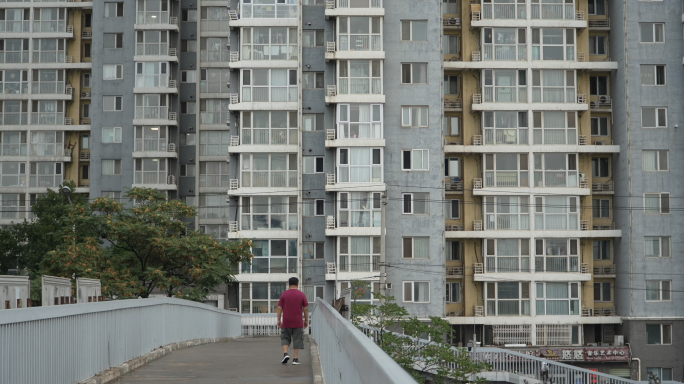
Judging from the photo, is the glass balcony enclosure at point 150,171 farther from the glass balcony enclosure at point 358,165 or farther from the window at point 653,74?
the window at point 653,74

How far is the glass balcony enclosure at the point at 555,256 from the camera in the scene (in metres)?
64.6

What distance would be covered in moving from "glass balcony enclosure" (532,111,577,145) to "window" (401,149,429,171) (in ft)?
27.2

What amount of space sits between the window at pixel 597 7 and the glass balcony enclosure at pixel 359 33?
53.6ft

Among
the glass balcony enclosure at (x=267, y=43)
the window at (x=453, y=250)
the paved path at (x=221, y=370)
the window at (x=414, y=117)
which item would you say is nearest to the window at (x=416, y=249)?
the window at (x=453, y=250)

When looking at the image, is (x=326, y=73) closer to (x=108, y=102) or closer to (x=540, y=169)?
(x=540, y=169)

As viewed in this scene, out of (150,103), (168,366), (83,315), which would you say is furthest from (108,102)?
(83,315)

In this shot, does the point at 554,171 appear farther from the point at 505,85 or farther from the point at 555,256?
the point at 505,85

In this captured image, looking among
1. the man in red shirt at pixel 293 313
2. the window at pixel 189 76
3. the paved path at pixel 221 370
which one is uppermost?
the window at pixel 189 76

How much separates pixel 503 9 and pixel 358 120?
13.1 m

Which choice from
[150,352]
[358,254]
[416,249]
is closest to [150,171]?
[358,254]

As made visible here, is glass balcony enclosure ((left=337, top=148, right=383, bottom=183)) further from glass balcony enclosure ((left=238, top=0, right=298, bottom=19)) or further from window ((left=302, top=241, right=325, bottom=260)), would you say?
glass balcony enclosure ((left=238, top=0, right=298, bottom=19))

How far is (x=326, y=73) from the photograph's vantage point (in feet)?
208

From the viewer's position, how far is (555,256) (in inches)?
2547

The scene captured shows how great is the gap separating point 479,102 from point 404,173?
→ 8.08m
